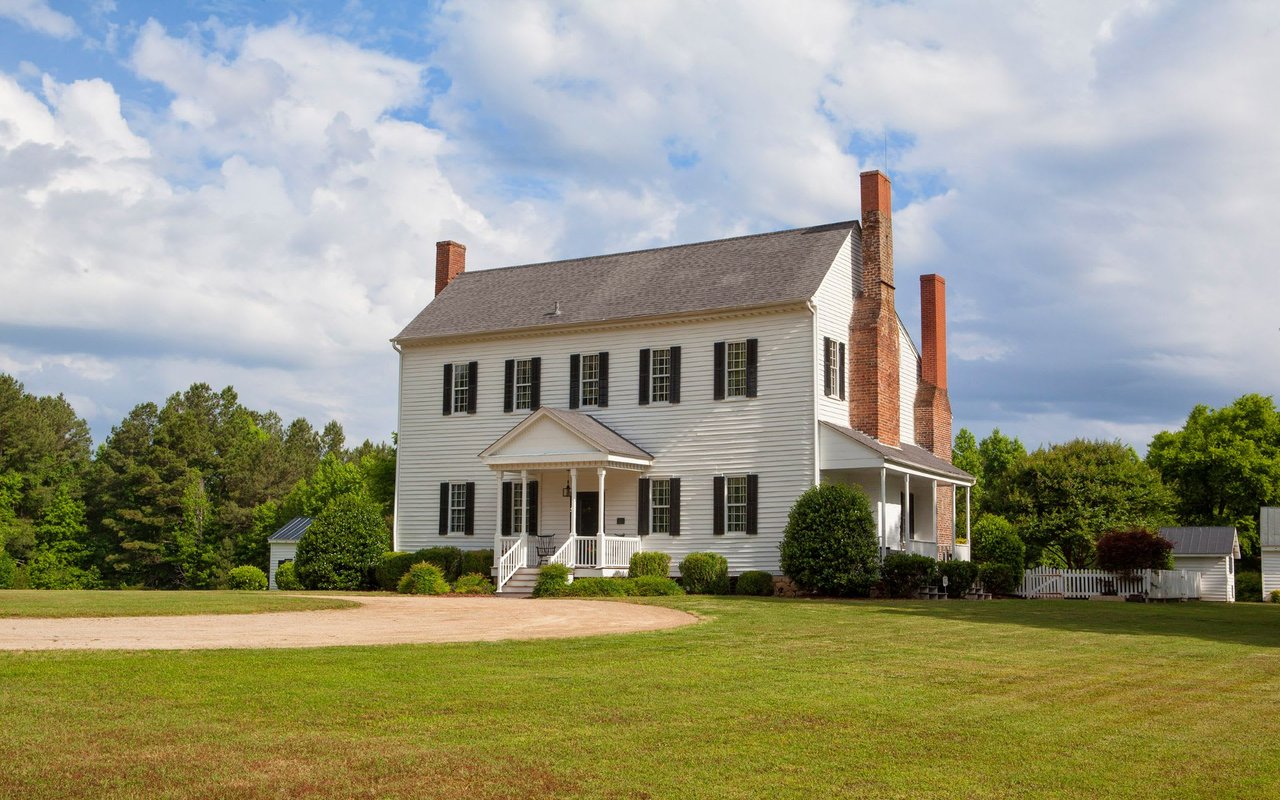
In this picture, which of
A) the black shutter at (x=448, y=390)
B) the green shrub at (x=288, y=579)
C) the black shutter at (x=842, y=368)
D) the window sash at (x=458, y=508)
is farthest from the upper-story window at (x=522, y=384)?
the black shutter at (x=842, y=368)

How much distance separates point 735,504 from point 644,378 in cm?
444

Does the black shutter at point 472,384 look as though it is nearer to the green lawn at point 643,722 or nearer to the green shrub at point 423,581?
the green shrub at point 423,581

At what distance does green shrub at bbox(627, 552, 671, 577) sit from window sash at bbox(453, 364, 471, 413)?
7.98m

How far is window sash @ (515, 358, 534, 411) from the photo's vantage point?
115ft

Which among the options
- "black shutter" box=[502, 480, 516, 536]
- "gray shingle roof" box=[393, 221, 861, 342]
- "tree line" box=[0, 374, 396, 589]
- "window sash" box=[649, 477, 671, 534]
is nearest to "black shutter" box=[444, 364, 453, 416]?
"gray shingle roof" box=[393, 221, 861, 342]

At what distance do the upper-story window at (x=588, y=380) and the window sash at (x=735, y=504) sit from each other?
4.51 m

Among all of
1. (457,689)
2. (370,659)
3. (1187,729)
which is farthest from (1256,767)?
(370,659)

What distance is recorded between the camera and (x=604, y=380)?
34.1 metres

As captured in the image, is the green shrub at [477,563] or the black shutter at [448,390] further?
the black shutter at [448,390]

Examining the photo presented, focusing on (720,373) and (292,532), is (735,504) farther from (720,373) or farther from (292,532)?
(292,532)

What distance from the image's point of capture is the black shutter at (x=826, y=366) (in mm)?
31453

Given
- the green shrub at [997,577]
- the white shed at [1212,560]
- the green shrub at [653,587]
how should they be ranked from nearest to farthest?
the green shrub at [653,587]
the green shrub at [997,577]
the white shed at [1212,560]

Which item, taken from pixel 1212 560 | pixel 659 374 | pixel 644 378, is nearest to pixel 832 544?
pixel 659 374

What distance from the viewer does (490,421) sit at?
117ft
